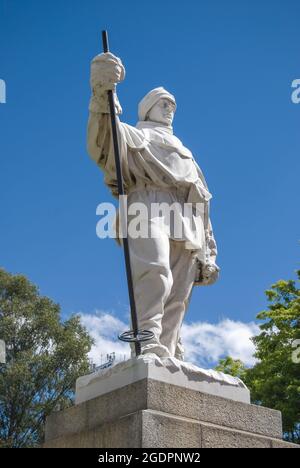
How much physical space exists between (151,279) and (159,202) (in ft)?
3.63

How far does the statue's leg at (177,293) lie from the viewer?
8031mm

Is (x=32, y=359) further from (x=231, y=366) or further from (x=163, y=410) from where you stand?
(x=163, y=410)

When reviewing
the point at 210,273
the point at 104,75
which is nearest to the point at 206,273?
the point at 210,273

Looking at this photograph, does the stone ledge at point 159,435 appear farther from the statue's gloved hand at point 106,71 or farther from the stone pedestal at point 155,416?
the statue's gloved hand at point 106,71

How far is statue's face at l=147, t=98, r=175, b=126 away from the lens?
9188 millimetres

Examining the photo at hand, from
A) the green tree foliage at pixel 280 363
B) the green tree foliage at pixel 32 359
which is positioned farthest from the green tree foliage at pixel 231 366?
the green tree foliage at pixel 32 359

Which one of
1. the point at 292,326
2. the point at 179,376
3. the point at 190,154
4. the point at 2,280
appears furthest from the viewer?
the point at 2,280

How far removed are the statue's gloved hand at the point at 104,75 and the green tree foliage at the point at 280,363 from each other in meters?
15.7

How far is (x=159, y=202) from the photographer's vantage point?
326 inches

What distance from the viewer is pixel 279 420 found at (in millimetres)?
7559

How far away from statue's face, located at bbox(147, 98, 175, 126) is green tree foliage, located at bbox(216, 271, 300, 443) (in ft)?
47.5

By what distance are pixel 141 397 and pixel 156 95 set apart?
13.9 ft
